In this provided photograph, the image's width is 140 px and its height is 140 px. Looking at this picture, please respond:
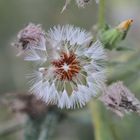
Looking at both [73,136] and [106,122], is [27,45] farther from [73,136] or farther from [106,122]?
[73,136]

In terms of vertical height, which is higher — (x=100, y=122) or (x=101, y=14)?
(x=101, y=14)

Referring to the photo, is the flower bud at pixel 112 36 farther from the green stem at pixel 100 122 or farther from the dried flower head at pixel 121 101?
the green stem at pixel 100 122

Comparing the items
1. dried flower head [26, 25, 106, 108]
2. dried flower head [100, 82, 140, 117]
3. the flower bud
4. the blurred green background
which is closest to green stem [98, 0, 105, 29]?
the flower bud

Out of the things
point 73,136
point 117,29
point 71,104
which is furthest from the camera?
point 73,136

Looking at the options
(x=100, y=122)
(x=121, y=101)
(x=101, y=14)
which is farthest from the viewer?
(x=100, y=122)

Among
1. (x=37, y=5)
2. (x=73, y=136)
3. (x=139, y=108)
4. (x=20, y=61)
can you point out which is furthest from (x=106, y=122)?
(x=37, y=5)

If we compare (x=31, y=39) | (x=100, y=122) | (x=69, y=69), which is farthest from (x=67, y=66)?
(x=100, y=122)

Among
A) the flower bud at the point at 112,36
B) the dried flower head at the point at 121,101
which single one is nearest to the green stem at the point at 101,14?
the flower bud at the point at 112,36

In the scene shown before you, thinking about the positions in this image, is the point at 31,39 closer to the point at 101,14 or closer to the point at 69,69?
the point at 69,69
